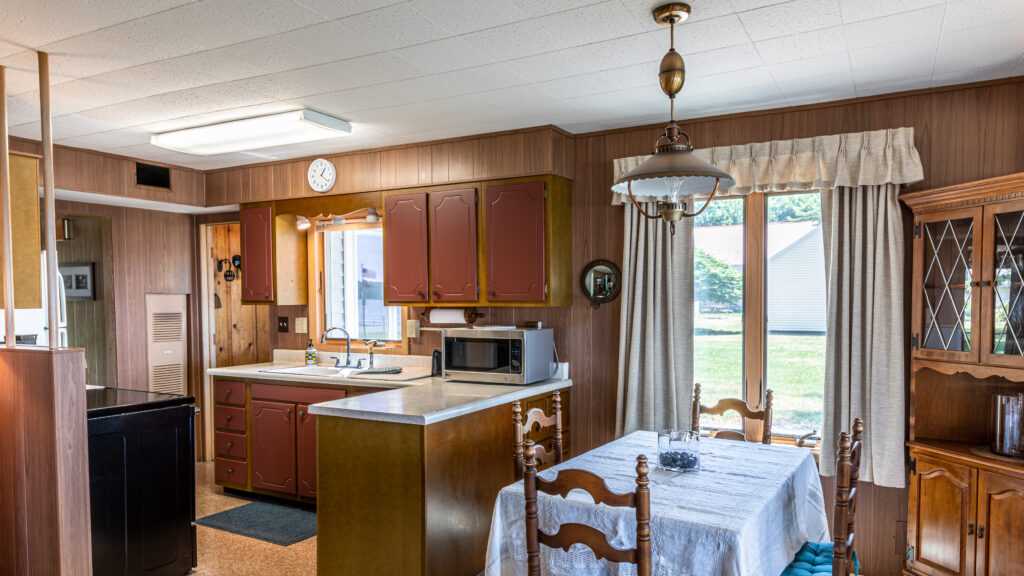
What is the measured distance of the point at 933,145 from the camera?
3211 mm

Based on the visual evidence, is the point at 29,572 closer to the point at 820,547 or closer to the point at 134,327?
the point at 134,327

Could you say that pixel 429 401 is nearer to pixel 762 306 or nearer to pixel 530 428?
pixel 530 428

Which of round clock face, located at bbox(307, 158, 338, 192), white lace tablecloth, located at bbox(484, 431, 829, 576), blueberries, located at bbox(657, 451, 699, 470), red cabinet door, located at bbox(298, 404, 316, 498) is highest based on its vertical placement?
round clock face, located at bbox(307, 158, 338, 192)

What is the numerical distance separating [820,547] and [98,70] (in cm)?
368

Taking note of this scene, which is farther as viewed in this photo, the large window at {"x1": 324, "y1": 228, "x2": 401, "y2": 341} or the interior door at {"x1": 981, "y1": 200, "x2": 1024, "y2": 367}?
the large window at {"x1": 324, "y1": 228, "x2": 401, "y2": 341}

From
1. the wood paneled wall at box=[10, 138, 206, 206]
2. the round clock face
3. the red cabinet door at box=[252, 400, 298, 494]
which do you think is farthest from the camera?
the round clock face

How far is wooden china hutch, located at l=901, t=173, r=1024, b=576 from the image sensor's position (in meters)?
2.72

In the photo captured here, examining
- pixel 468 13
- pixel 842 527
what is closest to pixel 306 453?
pixel 468 13

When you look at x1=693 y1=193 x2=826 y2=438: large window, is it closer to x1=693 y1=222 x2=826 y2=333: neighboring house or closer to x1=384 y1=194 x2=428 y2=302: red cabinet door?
x1=693 y1=222 x2=826 y2=333: neighboring house

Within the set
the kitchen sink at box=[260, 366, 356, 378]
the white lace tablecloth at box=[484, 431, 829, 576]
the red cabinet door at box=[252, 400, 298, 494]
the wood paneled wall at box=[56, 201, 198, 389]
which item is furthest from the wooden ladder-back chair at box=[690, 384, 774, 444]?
the wood paneled wall at box=[56, 201, 198, 389]

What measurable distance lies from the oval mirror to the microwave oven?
0.36 m

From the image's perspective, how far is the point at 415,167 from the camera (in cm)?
439

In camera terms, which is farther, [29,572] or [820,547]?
[29,572]

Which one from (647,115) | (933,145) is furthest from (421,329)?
(933,145)
